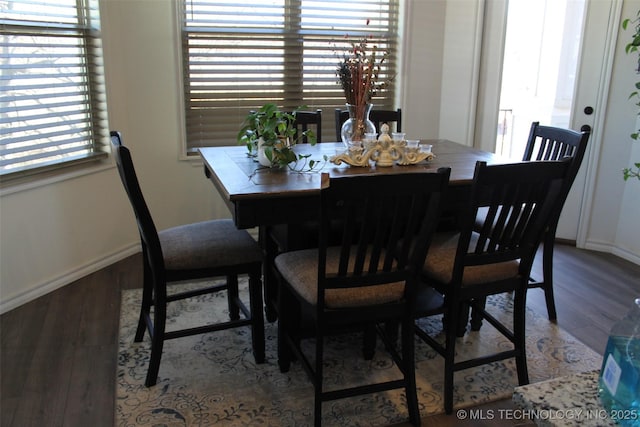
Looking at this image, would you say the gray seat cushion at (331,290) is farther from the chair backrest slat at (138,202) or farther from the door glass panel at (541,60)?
the door glass panel at (541,60)

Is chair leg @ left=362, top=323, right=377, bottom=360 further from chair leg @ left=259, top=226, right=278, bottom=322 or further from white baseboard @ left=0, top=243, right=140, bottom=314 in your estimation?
white baseboard @ left=0, top=243, right=140, bottom=314

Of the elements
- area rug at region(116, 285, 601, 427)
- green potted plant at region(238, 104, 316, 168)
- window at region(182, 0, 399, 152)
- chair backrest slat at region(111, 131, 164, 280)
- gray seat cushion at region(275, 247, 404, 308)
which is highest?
window at region(182, 0, 399, 152)

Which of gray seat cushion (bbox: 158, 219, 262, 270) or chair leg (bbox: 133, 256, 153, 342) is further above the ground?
gray seat cushion (bbox: 158, 219, 262, 270)

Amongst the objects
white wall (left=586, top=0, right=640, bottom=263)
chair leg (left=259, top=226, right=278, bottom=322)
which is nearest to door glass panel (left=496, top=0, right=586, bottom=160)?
white wall (left=586, top=0, right=640, bottom=263)

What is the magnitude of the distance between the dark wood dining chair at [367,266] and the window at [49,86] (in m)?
1.82

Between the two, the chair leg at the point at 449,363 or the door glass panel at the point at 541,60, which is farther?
the door glass panel at the point at 541,60

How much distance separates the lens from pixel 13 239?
9.89ft

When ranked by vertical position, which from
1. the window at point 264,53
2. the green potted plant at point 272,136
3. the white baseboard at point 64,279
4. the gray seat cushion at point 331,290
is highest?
the window at point 264,53

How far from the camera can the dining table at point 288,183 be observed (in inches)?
81.3

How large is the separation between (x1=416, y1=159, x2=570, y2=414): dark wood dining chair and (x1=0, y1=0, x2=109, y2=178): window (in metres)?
2.32

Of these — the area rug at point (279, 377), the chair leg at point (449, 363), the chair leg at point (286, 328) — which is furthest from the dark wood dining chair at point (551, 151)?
the chair leg at point (286, 328)

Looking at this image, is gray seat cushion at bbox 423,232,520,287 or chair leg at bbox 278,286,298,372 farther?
chair leg at bbox 278,286,298,372

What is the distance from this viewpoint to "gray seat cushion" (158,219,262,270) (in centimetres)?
230

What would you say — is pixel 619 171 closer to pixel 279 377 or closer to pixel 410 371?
pixel 410 371
